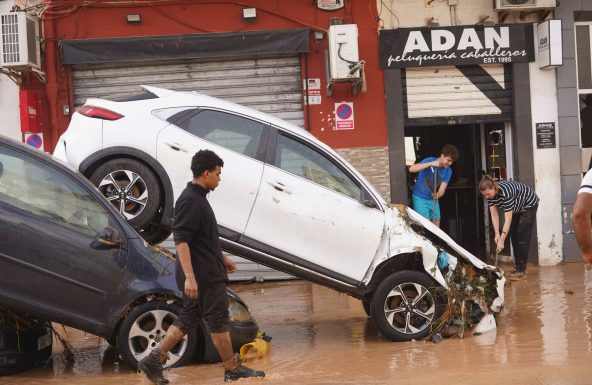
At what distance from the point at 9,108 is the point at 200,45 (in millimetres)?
2926

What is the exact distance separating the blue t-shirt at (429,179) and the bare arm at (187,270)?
6455 mm

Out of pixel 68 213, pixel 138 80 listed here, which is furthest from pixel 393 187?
pixel 68 213

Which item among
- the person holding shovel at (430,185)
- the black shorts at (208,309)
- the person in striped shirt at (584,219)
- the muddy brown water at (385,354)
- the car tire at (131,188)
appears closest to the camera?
the person in striped shirt at (584,219)

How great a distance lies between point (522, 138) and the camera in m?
13.2

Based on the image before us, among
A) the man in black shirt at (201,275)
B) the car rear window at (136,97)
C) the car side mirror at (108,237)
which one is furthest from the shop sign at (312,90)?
the man in black shirt at (201,275)

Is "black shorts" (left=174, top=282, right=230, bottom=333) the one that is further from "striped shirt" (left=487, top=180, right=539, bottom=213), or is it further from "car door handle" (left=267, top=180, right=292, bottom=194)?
"striped shirt" (left=487, top=180, right=539, bottom=213)

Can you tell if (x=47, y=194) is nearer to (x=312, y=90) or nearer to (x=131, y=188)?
(x=131, y=188)

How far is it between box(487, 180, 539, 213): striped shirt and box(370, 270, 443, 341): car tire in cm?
325

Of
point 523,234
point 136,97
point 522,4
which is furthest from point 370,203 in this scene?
point 522,4

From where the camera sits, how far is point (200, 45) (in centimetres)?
1265

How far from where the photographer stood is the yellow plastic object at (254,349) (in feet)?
24.1

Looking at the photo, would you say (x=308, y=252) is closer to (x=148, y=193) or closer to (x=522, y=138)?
(x=148, y=193)

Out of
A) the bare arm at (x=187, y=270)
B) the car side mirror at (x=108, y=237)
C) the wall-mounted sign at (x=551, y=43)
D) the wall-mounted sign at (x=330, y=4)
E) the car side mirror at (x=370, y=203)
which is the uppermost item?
the wall-mounted sign at (x=330, y=4)

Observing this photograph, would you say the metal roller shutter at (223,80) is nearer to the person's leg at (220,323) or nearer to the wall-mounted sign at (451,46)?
the wall-mounted sign at (451,46)
